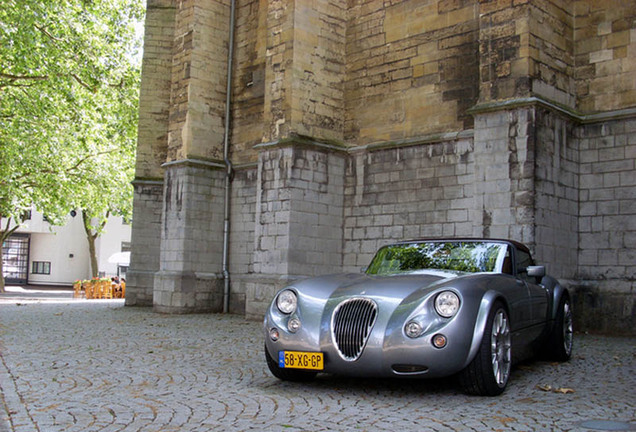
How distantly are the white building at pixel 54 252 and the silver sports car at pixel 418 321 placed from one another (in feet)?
137

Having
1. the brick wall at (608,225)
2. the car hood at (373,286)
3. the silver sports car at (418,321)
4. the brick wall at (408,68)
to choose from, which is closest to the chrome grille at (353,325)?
the silver sports car at (418,321)

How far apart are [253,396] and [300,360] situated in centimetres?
51

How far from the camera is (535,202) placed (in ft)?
35.0

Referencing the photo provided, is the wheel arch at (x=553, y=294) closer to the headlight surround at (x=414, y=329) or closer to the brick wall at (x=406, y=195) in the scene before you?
the headlight surround at (x=414, y=329)

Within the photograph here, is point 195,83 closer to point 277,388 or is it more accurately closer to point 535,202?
point 535,202

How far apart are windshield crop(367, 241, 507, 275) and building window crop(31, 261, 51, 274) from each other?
142 ft

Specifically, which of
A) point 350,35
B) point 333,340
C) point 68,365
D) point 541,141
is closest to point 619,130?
point 541,141

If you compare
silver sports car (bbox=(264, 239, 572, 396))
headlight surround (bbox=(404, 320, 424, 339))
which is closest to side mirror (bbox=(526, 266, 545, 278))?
silver sports car (bbox=(264, 239, 572, 396))

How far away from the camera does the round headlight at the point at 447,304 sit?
5.36 m

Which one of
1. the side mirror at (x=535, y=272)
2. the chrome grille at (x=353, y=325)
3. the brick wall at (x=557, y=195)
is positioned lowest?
the chrome grille at (x=353, y=325)

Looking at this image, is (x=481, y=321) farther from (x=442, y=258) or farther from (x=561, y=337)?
(x=561, y=337)

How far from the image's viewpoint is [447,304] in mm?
5406

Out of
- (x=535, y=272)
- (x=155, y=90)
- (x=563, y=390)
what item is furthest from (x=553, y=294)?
(x=155, y=90)

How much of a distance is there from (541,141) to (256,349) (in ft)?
18.8
